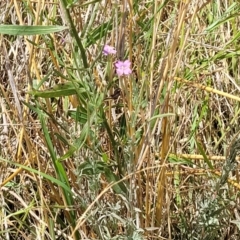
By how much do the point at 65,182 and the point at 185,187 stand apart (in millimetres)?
244

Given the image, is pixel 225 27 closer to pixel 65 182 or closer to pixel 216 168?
pixel 216 168

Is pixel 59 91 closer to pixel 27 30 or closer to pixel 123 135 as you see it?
pixel 27 30

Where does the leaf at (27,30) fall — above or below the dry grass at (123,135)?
above

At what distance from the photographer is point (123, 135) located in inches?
35.9

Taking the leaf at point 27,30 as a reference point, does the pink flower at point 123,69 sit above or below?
below

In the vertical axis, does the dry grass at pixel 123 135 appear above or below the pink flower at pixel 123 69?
below

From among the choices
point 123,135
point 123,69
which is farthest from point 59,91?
point 123,135

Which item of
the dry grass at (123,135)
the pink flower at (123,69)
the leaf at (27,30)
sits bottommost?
the dry grass at (123,135)

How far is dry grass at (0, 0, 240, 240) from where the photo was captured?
2.61ft

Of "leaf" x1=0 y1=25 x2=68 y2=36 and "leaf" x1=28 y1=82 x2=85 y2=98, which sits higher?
"leaf" x1=0 y1=25 x2=68 y2=36

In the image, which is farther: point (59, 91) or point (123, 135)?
point (123, 135)

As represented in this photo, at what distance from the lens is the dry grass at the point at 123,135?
2.61ft

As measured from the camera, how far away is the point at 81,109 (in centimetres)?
79

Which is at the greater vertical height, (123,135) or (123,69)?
(123,69)
